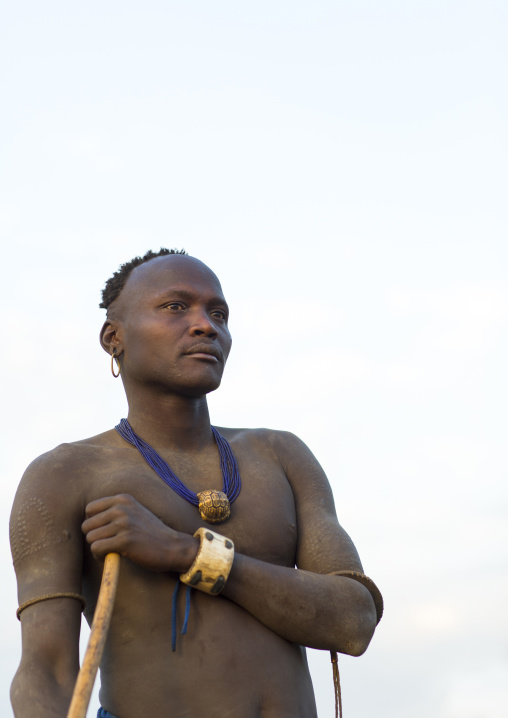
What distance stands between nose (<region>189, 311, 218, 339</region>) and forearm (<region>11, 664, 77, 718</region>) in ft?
6.38

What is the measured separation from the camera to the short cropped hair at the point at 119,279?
6.43 meters

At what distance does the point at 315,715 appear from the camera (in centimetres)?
542

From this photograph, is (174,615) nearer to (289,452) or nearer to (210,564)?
(210,564)

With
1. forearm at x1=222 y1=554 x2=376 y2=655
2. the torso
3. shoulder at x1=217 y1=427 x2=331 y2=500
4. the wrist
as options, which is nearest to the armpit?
the torso

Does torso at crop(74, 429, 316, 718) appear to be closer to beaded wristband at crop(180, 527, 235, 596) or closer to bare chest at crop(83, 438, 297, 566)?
bare chest at crop(83, 438, 297, 566)

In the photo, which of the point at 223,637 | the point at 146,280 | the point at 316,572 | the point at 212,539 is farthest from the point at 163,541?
the point at 146,280

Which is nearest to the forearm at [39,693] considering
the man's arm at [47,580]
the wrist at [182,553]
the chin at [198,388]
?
the man's arm at [47,580]

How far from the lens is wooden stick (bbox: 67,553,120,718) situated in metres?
4.43

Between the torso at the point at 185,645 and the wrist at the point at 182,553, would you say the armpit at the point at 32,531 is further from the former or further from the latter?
the wrist at the point at 182,553

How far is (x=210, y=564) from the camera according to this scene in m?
5.12

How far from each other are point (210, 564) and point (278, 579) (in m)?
0.37

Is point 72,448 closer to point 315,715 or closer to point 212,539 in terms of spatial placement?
point 212,539

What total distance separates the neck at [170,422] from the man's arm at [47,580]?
→ 0.61m

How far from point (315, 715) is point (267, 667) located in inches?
16.1
